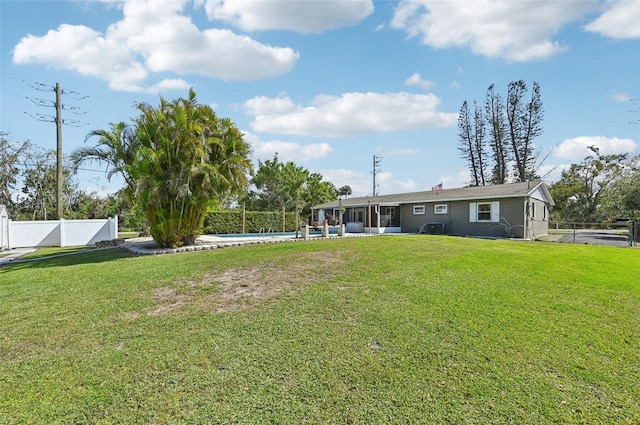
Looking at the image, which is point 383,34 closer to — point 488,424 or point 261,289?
point 261,289

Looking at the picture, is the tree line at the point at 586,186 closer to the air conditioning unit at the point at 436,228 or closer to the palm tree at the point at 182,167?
the air conditioning unit at the point at 436,228

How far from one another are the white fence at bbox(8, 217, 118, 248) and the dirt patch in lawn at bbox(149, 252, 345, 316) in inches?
598

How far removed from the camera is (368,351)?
375 centimetres

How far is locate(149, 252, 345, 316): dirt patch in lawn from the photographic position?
5.30 metres

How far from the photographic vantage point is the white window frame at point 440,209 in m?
20.2

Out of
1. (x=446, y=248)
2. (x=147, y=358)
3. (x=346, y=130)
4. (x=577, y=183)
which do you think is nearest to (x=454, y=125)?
(x=577, y=183)

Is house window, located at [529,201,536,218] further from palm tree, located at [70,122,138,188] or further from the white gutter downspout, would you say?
palm tree, located at [70,122,138,188]

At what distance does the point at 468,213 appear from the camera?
1914 cm

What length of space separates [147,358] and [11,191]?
3325 centimetres

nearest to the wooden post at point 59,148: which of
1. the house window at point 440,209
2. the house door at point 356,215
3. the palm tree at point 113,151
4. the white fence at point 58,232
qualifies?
the white fence at point 58,232

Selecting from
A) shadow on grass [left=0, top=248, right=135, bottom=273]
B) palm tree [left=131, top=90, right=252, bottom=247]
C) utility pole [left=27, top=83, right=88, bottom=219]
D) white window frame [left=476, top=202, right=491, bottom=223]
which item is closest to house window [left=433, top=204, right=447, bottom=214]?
white window frame [left=476, top=202, right=491, bottom=223]

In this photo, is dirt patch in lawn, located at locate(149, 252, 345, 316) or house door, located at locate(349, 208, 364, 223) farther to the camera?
house door, located at locate(349, 208, 364, 223)

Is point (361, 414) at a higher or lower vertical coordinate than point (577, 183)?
lower

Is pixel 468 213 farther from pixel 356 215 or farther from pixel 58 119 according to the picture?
pixel 58 119
